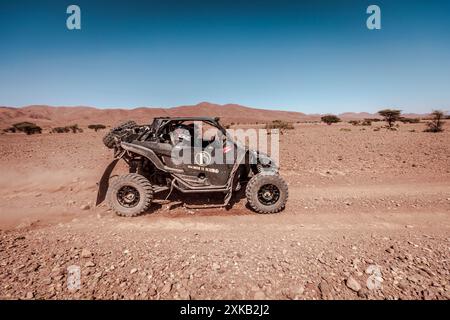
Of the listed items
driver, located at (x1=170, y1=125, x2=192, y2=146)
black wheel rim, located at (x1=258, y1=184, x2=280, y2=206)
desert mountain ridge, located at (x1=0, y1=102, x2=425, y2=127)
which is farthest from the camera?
desert mountain ridge, located at (x1=0, y1=102, x2=425, y2=127)

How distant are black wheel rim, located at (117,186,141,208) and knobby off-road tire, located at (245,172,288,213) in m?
2.50

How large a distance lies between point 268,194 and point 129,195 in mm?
3146

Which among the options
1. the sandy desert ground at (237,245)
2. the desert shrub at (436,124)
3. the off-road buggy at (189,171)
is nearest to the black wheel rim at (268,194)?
the off-road buggy at (189,171)

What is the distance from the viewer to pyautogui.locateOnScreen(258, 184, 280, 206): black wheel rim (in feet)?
18.3

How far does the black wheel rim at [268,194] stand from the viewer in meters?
5.57

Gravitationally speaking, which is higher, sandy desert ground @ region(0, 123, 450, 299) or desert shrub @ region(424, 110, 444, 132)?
desert shrub @ region(424, 110, 444, 132)

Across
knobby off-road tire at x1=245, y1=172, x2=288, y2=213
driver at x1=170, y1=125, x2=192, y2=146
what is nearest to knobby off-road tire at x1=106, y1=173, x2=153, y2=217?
driver at x1=170, y1=125, x2=192, y2=146

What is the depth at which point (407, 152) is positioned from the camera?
11.9 meters

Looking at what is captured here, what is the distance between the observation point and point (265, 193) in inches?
219

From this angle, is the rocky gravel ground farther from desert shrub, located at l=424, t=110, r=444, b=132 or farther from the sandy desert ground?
desert shrub, located at l=424, t=110, r=444, b=132

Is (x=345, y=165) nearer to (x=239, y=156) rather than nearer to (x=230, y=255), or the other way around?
(x=239, y=156)
